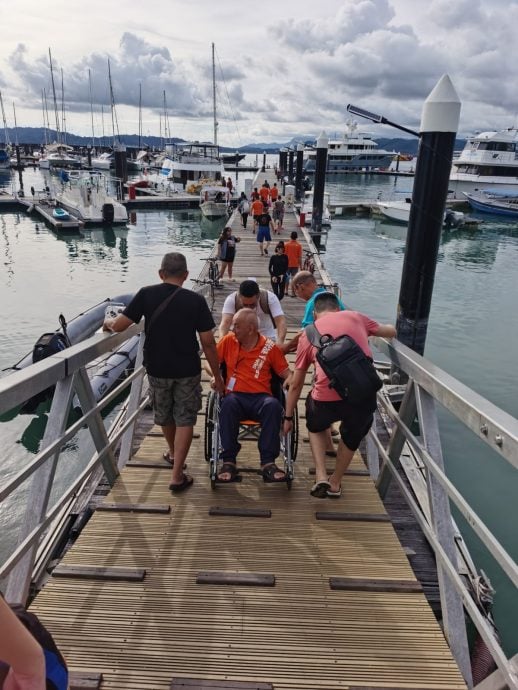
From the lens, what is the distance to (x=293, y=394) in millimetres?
3508

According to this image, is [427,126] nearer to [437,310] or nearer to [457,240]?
[437,310]

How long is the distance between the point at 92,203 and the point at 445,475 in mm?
33274

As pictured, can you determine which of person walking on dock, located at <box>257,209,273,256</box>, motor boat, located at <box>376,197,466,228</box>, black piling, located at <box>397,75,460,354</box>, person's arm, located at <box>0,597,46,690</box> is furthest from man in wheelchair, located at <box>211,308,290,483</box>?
motor boat, located at <box>376,197,466,228</box>

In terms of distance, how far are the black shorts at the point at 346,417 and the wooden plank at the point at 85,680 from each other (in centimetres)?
203

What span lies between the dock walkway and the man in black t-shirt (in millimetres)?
529

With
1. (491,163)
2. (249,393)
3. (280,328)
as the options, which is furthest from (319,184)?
(491,163)

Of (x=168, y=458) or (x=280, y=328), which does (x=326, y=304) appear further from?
(x=168, y=458)

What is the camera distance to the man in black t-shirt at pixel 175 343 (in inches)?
129

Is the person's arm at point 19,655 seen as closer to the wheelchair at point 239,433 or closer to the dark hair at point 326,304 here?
the wheelchair at point 239,433

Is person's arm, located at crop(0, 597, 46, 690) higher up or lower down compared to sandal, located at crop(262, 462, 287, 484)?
higher up

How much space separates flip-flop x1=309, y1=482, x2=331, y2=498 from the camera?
3.55 m

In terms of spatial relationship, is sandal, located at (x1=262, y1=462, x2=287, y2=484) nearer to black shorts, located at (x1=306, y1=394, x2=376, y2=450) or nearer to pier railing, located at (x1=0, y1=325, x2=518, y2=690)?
black shorts, located at (x1=306, y1=394, x2=376, y2=450)

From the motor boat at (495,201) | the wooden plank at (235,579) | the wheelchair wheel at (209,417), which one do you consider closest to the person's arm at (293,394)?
the wheelchair wheel at (209,417)

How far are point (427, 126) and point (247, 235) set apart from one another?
14.9m
